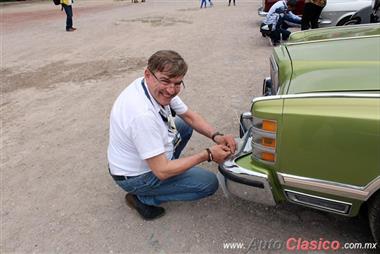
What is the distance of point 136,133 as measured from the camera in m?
2.46

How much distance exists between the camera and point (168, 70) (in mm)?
2416

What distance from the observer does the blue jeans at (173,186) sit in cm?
280

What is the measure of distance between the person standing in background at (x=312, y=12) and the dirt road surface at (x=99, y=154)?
3.03 ft

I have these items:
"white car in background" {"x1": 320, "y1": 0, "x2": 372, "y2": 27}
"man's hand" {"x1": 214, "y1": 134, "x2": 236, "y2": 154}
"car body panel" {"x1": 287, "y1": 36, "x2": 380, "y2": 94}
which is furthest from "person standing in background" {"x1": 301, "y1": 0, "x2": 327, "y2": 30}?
"man's hand" {"x1": 214, "y1": 134, "x2": 236, "y2": 154}

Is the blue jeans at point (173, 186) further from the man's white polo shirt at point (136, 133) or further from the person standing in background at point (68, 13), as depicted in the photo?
the person standing in background at point (68, 13)

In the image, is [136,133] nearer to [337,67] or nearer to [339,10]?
[337,67]

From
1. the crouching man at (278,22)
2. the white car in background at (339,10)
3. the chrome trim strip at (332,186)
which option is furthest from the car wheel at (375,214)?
the crouching man at (278,22)

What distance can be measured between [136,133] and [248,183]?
0.77m

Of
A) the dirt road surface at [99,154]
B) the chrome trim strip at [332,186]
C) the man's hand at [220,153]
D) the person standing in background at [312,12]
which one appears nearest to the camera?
the chrome trim strip at [332,186]

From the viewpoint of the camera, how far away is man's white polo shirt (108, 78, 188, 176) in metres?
2.47

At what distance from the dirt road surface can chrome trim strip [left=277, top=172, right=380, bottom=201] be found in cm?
60

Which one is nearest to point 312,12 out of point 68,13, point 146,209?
point 146,209

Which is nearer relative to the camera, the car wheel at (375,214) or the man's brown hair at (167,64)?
the car wheel at (375,214)

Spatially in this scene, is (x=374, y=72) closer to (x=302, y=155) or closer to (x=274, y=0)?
(x=302, y=155)
